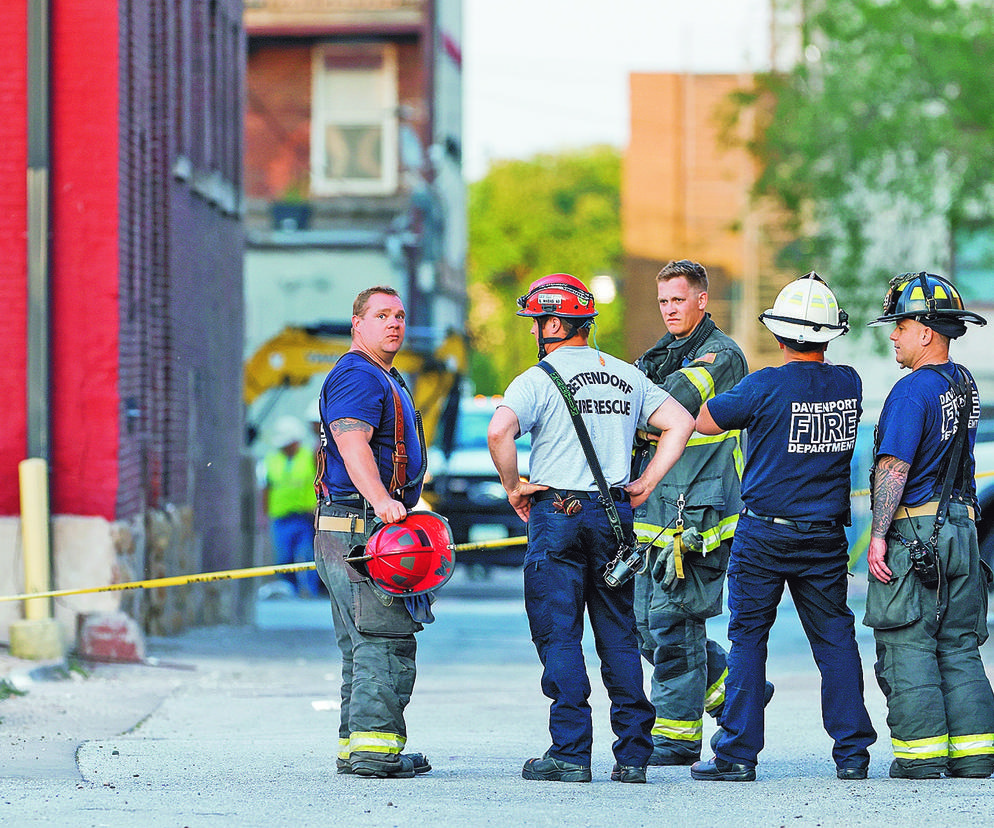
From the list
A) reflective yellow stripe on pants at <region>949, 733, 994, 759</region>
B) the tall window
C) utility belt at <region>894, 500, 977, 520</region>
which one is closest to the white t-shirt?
utility belt at <region>894, 500, 977, 520</region>

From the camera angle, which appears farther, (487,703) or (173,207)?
(173,207)

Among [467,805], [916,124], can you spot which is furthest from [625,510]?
[916,124]

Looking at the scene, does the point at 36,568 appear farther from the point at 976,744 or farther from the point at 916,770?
the point at 976,744

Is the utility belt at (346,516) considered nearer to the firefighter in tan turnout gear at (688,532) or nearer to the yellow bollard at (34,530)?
the firefighter in tan turnout gear at (688,532)

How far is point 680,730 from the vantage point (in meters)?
7.29

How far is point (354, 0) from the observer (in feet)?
94.0

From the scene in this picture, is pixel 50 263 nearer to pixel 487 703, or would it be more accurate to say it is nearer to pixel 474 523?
pixel 487 703

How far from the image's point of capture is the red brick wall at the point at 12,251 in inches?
436

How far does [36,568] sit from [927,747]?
6028 mm

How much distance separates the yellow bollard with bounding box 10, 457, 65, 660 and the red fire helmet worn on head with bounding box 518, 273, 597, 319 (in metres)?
4.87

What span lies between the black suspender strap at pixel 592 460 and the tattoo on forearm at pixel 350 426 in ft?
2.55

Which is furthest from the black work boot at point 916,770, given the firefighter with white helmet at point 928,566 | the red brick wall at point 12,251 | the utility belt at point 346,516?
the red brick wall at point 12,251

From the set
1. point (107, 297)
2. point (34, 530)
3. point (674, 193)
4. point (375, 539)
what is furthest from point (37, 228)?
point (674, 193)

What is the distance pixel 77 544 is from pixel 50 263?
1.86 m
